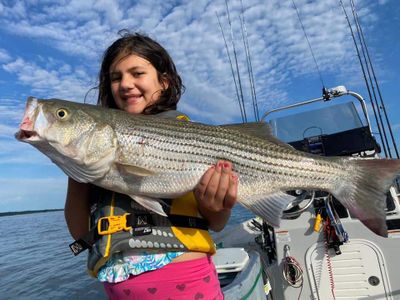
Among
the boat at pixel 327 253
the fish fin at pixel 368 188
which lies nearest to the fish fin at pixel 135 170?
the fish fin at pixel 368 188

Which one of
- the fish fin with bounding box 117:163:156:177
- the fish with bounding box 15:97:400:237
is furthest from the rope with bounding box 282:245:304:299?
the fish fin with bounding box 117:163:156:177

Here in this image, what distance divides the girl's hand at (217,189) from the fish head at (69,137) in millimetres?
687

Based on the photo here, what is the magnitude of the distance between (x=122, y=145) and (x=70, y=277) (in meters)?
13.0

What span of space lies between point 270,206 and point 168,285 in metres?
0.95

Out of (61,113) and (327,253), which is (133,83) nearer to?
(61,113)

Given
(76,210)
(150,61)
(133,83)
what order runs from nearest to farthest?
1. (76,210)
2. (133,83)
3. (150,61)

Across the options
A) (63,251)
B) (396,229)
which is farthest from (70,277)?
(396,229)

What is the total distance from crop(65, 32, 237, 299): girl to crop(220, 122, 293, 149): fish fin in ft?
1.58

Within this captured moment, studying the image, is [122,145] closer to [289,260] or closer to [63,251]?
[289,260]

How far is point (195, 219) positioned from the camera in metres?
2.52

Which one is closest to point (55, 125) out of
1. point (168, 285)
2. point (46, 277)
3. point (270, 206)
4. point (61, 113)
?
point (61, 113)

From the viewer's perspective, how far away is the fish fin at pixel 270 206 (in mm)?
2605

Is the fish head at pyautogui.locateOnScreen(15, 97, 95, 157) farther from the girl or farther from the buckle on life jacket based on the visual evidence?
the buckle on life jacket

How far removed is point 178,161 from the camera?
8.38 feet
